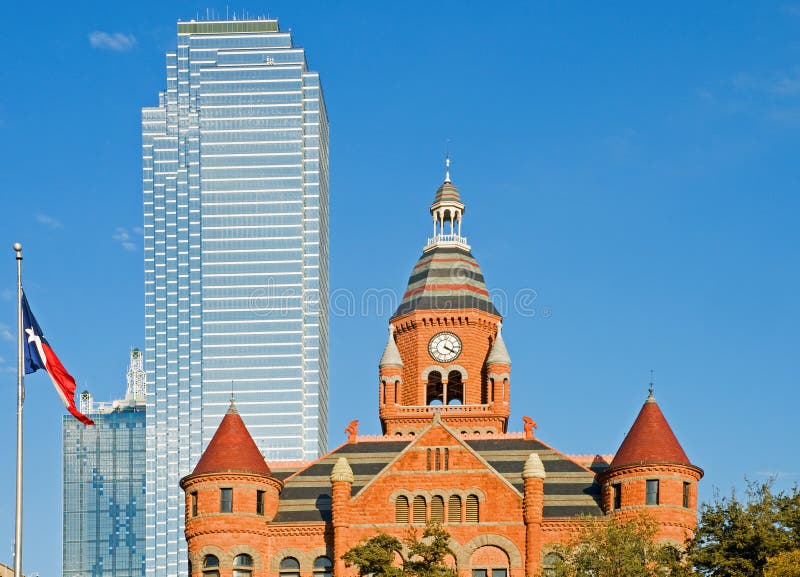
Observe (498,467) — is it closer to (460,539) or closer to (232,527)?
(460,539)

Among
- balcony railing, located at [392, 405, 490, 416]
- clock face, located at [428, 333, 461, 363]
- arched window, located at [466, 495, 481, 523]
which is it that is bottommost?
arched window, located at [466, 495, 481, 523]

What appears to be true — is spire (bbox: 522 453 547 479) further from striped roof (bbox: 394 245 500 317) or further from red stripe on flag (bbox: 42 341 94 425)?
red stripe on flag (bbox: 42 341 94 425)

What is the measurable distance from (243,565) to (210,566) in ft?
6.01

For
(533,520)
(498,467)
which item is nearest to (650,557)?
(533,520)

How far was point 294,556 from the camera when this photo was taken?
98.2 metres

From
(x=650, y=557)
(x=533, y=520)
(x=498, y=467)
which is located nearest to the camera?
(x=650, y=557)

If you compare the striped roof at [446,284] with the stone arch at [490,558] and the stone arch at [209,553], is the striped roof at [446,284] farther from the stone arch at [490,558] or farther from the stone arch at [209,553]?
the stone arch at [209,553]

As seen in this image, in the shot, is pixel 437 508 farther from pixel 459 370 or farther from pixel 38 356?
pixel 38 356

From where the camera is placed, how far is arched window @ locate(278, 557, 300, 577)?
98.2 metres

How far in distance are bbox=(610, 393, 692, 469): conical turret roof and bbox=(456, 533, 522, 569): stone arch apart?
7.20 m

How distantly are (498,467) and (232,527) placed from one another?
53.8 feet

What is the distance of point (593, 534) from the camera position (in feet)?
275

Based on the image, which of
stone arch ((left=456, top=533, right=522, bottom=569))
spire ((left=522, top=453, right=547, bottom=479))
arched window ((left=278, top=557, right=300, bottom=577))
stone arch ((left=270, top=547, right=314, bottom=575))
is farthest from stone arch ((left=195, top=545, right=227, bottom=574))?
spire ((left=522, top=453, right=547, bottom=479))

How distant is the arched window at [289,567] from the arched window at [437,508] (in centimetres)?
813
